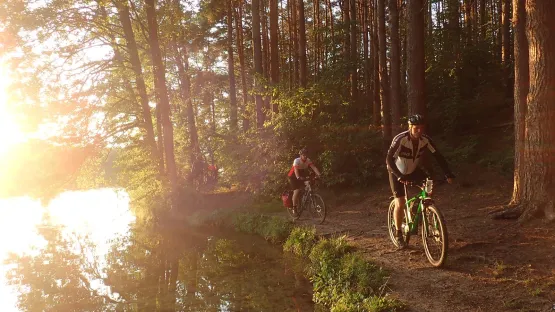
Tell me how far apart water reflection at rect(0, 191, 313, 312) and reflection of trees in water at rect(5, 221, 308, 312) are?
0.06ft

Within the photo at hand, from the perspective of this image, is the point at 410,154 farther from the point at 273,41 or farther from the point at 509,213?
the point at 273,41

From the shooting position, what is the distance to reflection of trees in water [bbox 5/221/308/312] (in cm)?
643

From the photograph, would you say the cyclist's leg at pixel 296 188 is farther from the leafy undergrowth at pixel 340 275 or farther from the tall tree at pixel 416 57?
the tall tree at pixel 416 57

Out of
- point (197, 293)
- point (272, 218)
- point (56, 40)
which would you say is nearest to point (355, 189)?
point (272, 218)

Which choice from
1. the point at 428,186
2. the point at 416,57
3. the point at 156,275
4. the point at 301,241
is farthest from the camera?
the point at 416,57

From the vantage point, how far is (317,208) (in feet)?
34.5

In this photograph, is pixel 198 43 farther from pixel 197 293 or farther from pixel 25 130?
pixel 197 293

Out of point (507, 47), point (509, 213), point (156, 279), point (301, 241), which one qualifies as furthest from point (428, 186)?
point (507, 47)

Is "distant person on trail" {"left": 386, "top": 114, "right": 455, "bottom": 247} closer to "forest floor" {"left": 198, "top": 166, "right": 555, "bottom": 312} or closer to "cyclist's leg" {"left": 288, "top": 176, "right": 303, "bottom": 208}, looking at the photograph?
"forest floor" {"left": 198, "top": 166, "right": 555, "bottom": 312}

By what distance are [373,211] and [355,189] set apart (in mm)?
2539

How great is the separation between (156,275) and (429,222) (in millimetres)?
6081

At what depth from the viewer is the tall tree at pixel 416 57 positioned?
1078cm

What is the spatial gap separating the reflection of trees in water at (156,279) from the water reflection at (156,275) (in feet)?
0.06

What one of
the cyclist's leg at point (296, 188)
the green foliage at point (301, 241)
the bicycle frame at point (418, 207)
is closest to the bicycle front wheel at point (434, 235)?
the bicycle frame at point (418, 207)
